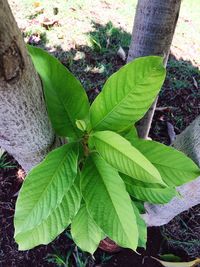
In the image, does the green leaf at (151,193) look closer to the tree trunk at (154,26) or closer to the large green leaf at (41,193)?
the large green leaf at (41,193)

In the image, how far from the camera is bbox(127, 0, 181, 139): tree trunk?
1203 mm

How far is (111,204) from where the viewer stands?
86cm

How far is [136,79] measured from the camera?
0.77m

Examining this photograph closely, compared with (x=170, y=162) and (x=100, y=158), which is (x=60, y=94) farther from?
(x=170, y=162)

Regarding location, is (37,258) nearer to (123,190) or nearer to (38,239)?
(38,239)

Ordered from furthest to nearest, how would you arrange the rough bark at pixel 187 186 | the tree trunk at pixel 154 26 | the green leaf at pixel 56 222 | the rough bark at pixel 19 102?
1. the tree trunk at pixel 154 26
2. the rough bark at pixel 187 186
3. the green leaf at pixel 56 222
4. the rough bark at pixel 19 102

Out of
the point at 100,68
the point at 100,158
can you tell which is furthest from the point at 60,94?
the point at 100,68

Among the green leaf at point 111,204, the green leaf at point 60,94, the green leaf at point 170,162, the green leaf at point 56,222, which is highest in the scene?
the green leaf at point 60,94

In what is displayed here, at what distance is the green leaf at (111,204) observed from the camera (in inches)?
33.6

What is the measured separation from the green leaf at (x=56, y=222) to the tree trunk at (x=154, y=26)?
2.38 feet

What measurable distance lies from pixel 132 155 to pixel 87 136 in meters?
0.24

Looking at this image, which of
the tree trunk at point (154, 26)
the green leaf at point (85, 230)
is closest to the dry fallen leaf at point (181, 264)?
the green leaf at point (85, 230)

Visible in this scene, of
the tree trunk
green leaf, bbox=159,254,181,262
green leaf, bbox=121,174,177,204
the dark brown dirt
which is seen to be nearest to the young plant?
green leaf, bbox=121,174,177,204

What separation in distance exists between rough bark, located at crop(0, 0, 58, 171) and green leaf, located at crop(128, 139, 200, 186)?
0.31 meters
